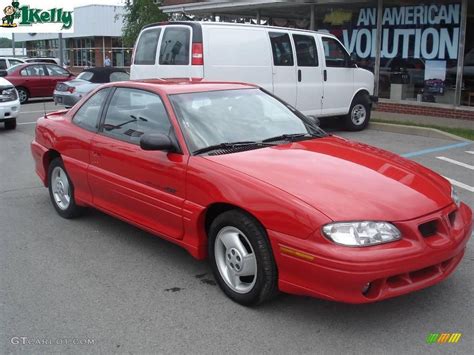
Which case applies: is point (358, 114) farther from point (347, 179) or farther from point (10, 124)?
point (347, 179)

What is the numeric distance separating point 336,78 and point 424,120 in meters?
2.81

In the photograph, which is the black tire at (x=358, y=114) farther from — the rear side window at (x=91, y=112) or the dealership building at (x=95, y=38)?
the dealership building at (x=95, y=38)

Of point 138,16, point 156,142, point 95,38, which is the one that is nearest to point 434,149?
point 156,142

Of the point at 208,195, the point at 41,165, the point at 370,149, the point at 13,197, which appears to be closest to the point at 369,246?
the point at 208,195

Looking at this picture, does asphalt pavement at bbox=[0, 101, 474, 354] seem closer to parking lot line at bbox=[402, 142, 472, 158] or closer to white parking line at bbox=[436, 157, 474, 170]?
white parking line at bbox=[436, 157, 474, 170]

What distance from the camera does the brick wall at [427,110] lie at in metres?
12.5

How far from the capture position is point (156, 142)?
13.6 ft

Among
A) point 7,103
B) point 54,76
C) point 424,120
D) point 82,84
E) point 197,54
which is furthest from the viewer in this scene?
point 54,76

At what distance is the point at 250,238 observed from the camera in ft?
11.9

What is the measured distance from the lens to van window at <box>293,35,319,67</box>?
36.3 feet

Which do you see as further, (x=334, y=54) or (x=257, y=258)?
(x=334, y=54)

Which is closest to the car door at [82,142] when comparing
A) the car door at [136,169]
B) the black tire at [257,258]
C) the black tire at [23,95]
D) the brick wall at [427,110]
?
the car door at [136,169]

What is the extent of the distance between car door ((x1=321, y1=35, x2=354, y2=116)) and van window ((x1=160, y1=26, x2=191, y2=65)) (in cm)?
336

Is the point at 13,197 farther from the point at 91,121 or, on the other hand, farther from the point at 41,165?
the point at 91,121
